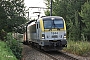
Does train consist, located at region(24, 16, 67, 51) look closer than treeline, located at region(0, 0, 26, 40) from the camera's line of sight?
Yes

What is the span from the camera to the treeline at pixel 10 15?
25.2 meters

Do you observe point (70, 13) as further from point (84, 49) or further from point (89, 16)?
point (84, 49)

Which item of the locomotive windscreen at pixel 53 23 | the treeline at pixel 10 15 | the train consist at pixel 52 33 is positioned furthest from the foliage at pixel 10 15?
the locomotive windscreen at pixel 53 23

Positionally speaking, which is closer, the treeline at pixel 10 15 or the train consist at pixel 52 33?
the train consist at pixel 52 33

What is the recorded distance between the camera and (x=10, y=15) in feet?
83.7

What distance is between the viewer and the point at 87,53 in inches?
755

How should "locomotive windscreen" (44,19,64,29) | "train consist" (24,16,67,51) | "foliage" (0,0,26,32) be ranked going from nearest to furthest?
"train consist" (24,16,67,51) → "locomotive windscreen" (44,19,64,29) → "foliage" (0,0,26,32)

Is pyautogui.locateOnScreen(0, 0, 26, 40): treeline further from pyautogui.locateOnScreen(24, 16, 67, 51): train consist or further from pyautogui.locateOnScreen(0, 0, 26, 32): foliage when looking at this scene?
pyautogui.locateOnScreen(24, 16, 67, 51): train consist

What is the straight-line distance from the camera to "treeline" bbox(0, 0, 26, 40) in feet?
82.8

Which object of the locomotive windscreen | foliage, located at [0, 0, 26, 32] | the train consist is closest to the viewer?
the train consist

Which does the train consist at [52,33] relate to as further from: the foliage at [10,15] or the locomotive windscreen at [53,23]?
the foliage at [10,15]

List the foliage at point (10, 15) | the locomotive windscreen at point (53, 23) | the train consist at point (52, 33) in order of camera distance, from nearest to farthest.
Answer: the train consist at point (52, 33), the locomotive windscreen at point (53, 23), the foliage at point (10, 15)

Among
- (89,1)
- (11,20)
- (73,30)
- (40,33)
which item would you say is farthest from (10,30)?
(89,1)

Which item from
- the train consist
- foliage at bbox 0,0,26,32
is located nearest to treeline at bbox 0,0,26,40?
foliage at bbox 0,0,26,32
